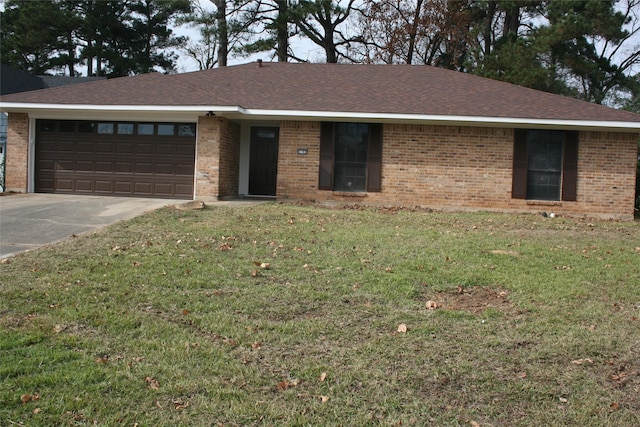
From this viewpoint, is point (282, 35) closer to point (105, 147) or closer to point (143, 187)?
point (105, 147)

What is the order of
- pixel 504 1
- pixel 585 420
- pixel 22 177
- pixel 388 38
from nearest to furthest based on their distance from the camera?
pixel 585 420
pixel 22 177
pixel 504 1
pixel 388 38

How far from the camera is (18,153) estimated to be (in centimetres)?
1465

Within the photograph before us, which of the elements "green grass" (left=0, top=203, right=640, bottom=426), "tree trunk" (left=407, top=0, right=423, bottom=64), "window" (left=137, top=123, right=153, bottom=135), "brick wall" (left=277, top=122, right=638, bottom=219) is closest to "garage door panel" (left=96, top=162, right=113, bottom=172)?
"window" (left=137, top=123, right=153, bottom=135)

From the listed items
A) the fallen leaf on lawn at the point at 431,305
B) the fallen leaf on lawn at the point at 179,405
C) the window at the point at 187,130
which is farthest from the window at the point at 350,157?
the fallen leaf on lawn at the point at 179,405

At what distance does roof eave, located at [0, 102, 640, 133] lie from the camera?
13.1 m

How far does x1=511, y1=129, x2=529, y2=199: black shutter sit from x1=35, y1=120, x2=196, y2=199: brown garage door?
8.56m

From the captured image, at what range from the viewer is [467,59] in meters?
26.2

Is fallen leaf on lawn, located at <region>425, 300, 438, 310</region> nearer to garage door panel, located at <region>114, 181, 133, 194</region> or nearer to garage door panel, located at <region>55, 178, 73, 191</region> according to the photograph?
garage door panel, located at <region>114, 181, 133, 194</region>

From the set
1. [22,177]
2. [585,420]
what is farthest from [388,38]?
[585,420]

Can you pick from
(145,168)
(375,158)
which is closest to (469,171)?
(375,158)

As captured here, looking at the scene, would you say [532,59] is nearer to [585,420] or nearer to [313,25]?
[313,25]

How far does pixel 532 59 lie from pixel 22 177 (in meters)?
20.6

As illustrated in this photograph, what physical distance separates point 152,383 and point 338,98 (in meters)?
11.9

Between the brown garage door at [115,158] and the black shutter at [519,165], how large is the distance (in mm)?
8565
